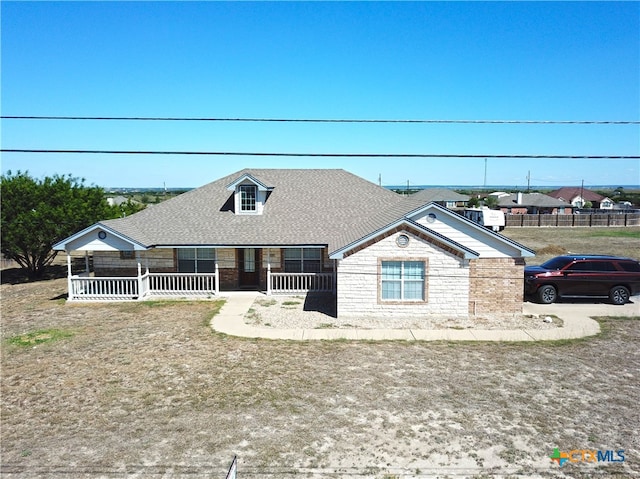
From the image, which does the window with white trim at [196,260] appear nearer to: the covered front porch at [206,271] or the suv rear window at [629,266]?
the covered front porch at [206,271]

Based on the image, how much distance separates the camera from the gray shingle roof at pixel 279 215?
22.1m

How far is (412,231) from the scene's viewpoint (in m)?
18.1

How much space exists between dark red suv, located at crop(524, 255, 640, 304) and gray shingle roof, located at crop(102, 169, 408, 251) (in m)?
7.12

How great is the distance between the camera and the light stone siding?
717 inches

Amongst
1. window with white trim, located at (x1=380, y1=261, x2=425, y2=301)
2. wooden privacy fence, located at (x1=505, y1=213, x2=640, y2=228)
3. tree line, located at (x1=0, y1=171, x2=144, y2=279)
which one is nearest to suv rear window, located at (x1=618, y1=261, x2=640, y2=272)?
window with white trim, located at (x1=380, y1=261, x2=425, y2=301)

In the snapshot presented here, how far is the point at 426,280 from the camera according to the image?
18328mm

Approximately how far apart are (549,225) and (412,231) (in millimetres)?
52012

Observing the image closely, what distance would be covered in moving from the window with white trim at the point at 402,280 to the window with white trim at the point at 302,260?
542cm

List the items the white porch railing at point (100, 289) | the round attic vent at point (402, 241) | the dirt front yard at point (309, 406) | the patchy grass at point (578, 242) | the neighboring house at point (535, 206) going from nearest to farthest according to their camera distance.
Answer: the dirt front yard at point (309, 406) < the round attic vent at point (402, 241) < the white porch railing at point (100, 289) < the patchy grass at point (578, 242) < the neighboring house at point (535, 206)

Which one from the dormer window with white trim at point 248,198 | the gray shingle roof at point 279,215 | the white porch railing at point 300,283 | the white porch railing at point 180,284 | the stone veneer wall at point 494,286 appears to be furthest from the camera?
the dormer window with white trim at point 248,198

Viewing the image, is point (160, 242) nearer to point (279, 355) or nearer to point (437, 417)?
point (279, 355)

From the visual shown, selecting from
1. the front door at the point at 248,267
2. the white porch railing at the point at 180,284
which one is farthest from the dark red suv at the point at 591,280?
the white porch railing at the point at 180,284

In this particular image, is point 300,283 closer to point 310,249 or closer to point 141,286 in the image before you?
point 310,249

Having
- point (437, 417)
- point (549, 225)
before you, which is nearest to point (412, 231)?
point (437, 417)
